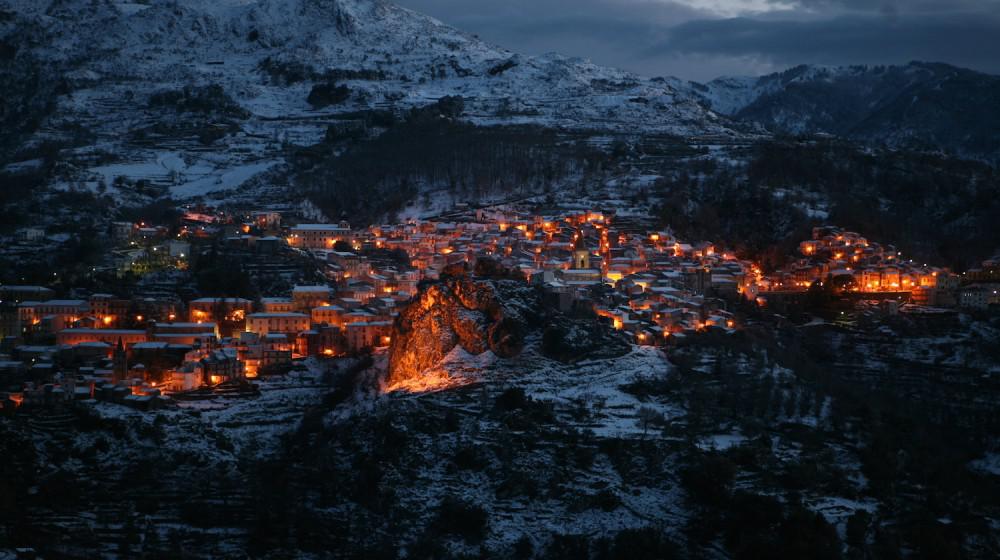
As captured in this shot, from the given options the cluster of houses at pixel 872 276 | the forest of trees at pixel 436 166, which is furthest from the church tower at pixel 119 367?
the forest of trees at pixel 436 166

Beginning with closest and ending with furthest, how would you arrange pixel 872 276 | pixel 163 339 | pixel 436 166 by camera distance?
pixel 163 339
pixel 872 276
pixel 436 166

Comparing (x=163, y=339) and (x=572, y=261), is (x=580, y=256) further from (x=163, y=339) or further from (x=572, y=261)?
(x=163, y=339)

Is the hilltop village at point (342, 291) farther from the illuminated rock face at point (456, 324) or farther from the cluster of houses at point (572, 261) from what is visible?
the illuminated rock face at point (456, 324)

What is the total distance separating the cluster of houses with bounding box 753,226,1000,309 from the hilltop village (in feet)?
0.31

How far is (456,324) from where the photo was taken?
44.9 m

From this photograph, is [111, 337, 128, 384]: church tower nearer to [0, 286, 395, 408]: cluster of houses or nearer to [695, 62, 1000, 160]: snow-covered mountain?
[0, 286, 395, 408]: cluster of houses

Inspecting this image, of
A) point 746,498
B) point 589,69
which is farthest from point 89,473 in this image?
point 589,69

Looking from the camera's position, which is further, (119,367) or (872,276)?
(872,276)

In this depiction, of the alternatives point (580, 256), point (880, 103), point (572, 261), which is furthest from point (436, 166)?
point (880, 103)

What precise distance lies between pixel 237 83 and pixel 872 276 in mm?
67465

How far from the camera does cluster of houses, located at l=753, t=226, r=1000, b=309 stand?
55.4m

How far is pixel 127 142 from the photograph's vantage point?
89.8m

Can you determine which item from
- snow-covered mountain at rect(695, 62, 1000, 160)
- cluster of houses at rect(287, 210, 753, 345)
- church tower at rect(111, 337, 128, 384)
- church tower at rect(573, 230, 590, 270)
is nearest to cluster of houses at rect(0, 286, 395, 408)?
church tower at rect(111, 337, 128, 384)

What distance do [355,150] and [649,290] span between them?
41269 mm
